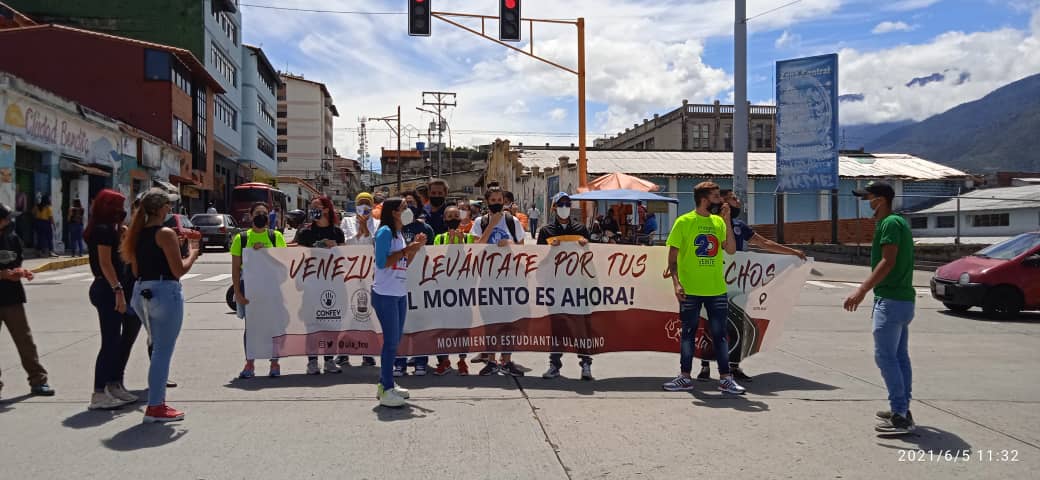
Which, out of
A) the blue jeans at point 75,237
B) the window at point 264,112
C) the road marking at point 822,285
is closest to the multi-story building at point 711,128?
the window at point 264,112

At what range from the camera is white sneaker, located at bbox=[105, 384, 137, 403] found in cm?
636

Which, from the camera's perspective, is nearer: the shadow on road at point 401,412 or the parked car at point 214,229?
the shadow on road at point 401,412

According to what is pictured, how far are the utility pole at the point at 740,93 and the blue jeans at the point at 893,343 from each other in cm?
1230

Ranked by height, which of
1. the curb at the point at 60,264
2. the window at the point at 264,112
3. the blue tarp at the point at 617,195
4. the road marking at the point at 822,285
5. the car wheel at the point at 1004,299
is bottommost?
the road marking at the point at 822,285

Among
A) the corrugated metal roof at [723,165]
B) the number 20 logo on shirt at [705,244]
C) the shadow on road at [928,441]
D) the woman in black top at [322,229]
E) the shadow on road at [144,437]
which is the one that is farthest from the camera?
the corrugated metal roof at [723,165]

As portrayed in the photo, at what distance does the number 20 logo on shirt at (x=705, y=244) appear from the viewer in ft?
22.8

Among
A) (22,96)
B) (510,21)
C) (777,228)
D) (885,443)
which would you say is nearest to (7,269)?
(885,443)

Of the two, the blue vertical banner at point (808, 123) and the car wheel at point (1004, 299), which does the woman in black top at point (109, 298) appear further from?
the blue vertical banner at point (808, 123)

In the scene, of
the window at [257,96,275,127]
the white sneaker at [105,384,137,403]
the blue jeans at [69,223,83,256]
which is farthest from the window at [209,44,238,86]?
the white sneaker at [105,384,137,403]

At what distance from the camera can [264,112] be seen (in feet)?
228

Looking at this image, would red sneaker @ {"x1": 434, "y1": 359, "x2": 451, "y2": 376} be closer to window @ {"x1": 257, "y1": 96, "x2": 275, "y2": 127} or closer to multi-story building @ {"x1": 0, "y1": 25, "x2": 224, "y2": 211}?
multi-story building @ {"x1": 0, "y1": 25, "x2": 224, "y2": 211}

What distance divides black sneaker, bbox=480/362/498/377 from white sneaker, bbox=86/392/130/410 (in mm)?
3271

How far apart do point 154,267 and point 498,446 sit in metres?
2.81

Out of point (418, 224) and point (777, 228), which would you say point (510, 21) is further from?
point (777, 228)
